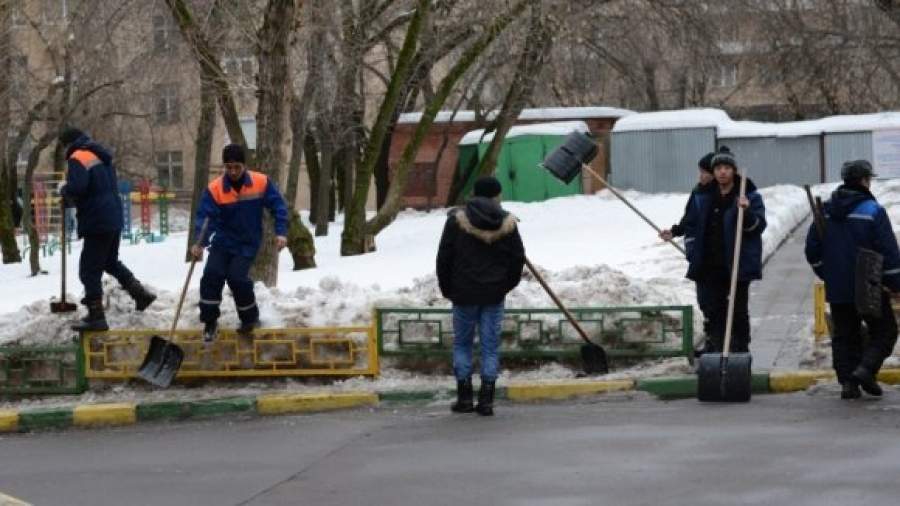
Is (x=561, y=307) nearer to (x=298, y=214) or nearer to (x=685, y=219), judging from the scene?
(x=685, y=219)

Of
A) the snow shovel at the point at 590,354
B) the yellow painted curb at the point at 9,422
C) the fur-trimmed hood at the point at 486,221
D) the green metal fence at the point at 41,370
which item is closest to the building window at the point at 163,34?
the green metal fence at the point at 41,370

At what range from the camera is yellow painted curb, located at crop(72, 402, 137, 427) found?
11.9 m

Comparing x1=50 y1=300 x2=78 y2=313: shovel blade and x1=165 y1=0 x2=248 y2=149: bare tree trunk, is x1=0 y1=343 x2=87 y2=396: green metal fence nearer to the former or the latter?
x1=50 y1=300 x2=78 y2=313: shovel blade

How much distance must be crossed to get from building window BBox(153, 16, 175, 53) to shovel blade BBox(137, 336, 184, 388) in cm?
1459

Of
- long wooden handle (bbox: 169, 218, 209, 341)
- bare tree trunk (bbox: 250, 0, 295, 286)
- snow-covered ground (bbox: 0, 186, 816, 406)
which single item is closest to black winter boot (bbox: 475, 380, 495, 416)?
snow-covered ground (bbox: 0, 186, 816, 406)

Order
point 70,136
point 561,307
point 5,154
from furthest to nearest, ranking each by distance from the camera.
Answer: point 5,154, point 70,136, point 561,307

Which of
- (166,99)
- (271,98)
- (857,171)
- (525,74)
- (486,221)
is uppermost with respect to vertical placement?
(166,99)

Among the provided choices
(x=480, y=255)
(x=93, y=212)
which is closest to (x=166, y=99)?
(x=93, y=212)

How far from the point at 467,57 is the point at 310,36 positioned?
92.8 inches

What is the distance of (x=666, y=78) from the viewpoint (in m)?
56.4

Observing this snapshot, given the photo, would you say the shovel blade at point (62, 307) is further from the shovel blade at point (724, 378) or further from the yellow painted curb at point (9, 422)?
the shovel blade at point (724, 378)

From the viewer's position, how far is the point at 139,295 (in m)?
13.1

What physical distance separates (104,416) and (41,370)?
129 centimetres

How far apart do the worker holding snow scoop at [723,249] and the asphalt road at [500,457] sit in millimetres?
687
